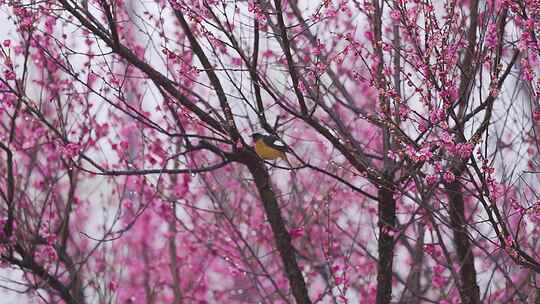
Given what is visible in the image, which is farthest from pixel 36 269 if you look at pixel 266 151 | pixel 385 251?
pixel 385 251

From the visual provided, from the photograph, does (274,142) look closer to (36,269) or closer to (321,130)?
(321,130)

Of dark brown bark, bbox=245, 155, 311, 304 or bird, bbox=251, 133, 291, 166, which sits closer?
bird, bbox=251, 133, 291, 166

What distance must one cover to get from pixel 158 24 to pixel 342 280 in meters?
2.78

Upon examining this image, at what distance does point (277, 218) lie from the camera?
6344 millimetres

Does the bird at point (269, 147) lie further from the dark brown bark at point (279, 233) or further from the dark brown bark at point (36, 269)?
the dark brown bark at point (36, 269)

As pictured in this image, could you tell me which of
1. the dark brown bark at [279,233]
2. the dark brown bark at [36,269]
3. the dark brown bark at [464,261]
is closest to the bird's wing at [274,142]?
the dark brown bark at [279,233]

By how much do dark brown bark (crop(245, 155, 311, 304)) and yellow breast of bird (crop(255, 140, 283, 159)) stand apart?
1.54ft

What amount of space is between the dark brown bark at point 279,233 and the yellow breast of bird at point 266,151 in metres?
0.47

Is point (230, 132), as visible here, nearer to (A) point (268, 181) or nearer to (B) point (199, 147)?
(B) point (199, 147)

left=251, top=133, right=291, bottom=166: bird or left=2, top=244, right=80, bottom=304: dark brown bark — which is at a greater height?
left=251, top=133, right=291, bottom=166: bird

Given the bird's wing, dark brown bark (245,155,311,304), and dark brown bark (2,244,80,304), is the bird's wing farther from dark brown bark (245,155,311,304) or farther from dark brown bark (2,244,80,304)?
dark brown bark (2,244,80,304)

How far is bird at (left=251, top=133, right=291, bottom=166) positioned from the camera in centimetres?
536

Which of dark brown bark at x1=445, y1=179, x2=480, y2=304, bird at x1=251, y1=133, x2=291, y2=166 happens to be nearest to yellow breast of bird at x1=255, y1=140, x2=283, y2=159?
bird at x1=251, y1=133, x2=291, y2=166

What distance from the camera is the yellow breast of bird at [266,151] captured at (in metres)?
5.44
